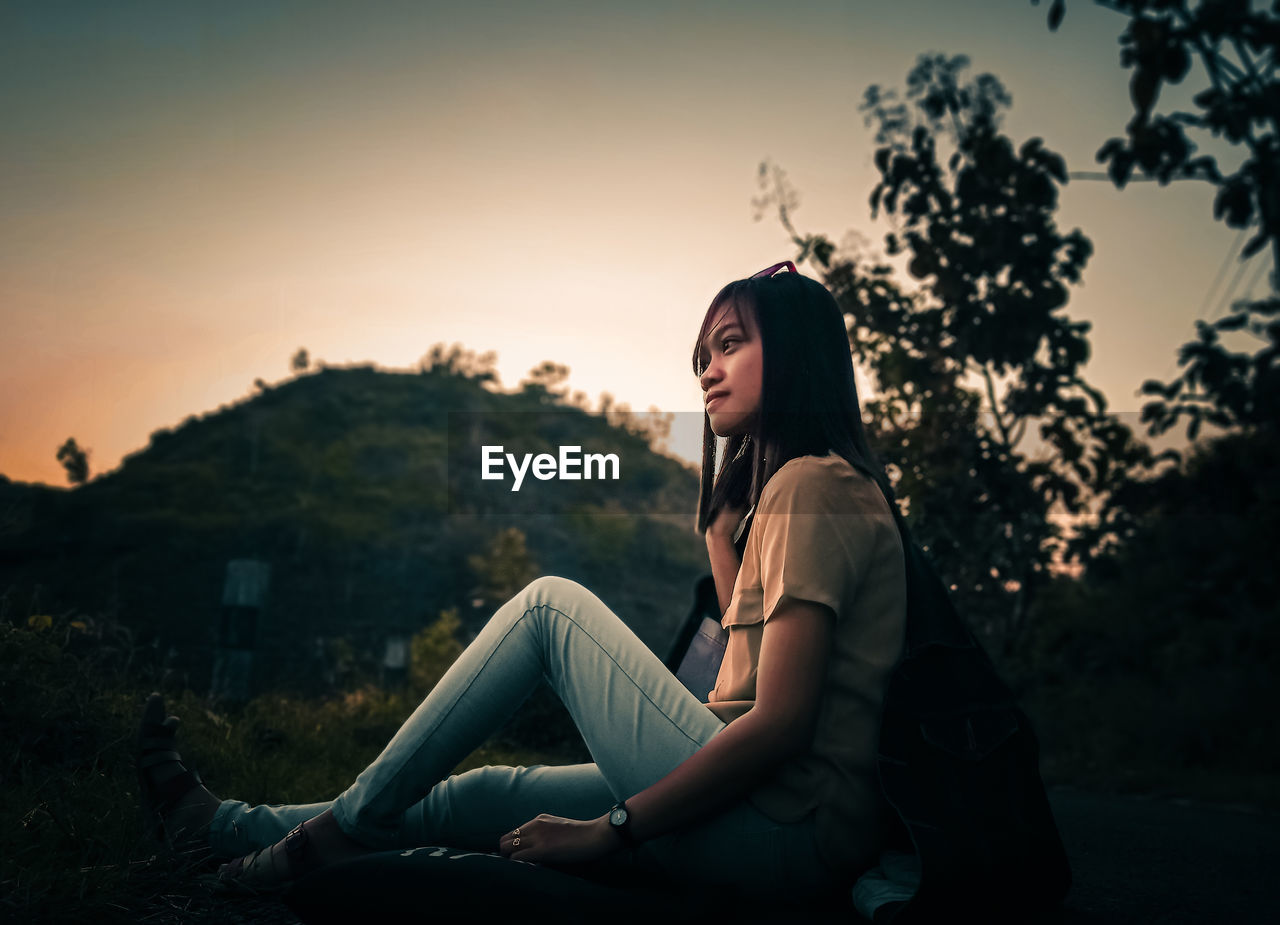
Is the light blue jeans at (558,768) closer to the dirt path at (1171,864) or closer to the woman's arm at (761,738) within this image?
the woman's arm at (761,738)

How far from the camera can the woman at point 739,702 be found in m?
1.53

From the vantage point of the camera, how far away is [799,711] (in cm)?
150

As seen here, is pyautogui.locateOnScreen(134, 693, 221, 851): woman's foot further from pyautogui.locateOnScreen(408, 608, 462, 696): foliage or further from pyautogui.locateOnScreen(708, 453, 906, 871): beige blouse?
pyautogui.locateOnScreen(408, 608, 462, 696): foliage

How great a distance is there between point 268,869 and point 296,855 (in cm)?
10

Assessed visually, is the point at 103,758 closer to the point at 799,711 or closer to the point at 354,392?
the point at 799,711

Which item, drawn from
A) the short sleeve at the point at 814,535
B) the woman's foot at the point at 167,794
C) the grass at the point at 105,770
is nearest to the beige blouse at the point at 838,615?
the short sleeve at the point at 814,535

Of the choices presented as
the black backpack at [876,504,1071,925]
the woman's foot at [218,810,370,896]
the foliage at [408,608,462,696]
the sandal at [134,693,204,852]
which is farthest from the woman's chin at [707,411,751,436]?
the foliage at [408,608,462,696]

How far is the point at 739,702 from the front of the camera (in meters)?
1.69

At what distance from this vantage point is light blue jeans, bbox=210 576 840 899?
63.7 inches

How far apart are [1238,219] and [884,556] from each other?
12.2ft

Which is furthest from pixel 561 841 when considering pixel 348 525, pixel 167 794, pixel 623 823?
pixel 348 525

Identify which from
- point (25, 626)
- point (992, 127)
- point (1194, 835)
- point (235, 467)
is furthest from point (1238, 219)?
point (235, 467)

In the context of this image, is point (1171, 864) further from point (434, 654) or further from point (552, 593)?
point (434, 654)

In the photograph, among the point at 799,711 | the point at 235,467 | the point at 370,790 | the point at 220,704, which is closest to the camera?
the point at 799,711
